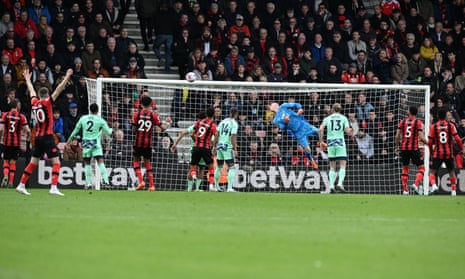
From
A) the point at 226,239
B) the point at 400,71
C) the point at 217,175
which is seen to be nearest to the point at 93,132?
the point at 217,175

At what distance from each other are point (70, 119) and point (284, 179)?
5593 millimetres

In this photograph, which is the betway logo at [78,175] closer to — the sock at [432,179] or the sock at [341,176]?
the sock at [341,176]

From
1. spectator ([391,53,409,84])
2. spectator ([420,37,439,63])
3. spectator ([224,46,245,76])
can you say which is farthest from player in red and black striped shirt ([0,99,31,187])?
spectator ([420,37,439,63])

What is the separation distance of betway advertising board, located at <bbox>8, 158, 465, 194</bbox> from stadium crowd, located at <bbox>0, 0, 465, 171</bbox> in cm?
44

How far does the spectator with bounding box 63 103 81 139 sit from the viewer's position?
894 inches

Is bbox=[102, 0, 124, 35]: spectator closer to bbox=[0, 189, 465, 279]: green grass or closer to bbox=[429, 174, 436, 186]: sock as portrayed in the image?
bbox=[429, 174, 436, 186]: sock

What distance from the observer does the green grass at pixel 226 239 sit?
776 centimetres

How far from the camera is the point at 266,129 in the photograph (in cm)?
2319

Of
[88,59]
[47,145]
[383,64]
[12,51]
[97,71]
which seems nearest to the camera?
[47,145]

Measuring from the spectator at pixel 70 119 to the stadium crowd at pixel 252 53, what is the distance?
0.08ft

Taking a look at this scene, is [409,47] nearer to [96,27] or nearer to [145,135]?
[96,27]

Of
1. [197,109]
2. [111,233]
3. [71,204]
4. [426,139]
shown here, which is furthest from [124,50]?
[111,233]

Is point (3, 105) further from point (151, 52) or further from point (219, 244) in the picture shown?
point (219, 244)

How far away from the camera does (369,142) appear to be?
75.5ft
